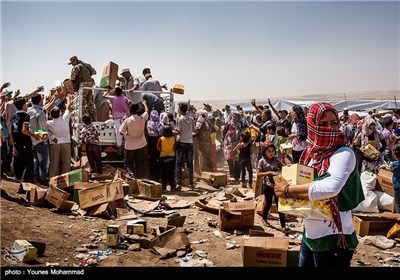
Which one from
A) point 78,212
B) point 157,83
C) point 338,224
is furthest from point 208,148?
point 338,224

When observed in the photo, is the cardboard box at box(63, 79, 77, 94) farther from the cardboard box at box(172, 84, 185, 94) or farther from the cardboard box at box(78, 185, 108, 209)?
the cardboard box at box(78, 185, 108, 209)

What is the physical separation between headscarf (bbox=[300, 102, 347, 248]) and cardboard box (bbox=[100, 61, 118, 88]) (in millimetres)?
8462

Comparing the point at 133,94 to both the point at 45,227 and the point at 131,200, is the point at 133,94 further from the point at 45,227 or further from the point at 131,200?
the point at 45,227

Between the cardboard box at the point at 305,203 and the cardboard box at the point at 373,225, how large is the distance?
4003 mm

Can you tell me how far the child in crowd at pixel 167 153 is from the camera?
358 inches

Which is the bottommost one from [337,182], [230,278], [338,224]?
[230,278]

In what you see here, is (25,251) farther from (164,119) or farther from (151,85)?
(151,85)

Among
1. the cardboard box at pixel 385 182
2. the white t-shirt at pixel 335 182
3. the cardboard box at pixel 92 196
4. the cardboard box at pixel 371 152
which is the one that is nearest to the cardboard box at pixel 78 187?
the cardboard box at pixel 92 196

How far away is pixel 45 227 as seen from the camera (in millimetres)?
5812

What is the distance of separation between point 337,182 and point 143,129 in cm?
702

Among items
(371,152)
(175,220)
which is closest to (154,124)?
(175,220)

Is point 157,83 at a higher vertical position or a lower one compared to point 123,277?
higher

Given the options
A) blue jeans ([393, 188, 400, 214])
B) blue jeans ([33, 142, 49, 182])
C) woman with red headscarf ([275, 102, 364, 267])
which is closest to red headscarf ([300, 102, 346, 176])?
woman with red headscarf ([275, 102, 364, 267])

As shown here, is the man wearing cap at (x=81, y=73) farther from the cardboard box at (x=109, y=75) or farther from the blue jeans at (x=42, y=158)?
the blue jeans at (x=42, y=158)
